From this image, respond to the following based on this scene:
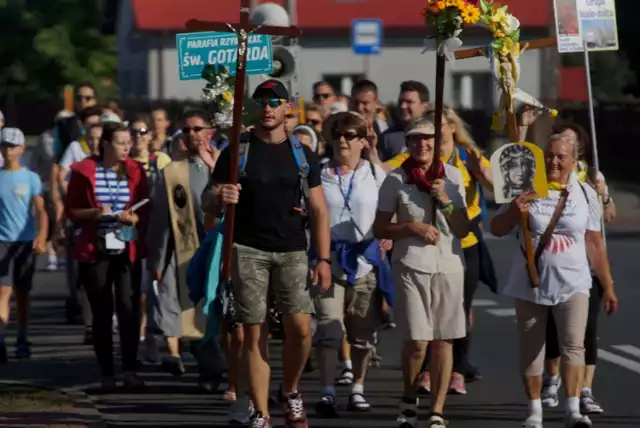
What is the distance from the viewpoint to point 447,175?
371 inches

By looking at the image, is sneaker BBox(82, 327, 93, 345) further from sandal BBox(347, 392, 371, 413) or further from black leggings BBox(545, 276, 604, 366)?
black leggings BBox(545, 276, 604, 366)

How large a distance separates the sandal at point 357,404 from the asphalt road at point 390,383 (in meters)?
0.08

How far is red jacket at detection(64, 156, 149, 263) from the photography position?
10.9 meters

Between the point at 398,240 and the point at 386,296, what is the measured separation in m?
1.20

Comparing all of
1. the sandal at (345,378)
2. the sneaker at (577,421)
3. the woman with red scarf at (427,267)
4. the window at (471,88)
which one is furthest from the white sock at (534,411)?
the window at (471,88)

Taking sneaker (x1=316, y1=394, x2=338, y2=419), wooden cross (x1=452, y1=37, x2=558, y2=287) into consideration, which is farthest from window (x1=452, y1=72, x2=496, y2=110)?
wooden cross (x1=452, y1=37, x2=558, y2=287)

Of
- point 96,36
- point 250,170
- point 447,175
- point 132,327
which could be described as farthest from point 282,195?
point 96,36

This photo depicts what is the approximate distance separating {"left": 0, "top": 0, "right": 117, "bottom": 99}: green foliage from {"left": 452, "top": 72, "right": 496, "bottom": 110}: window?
87.5ft

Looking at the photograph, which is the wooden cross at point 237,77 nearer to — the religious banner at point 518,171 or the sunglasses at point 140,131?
the religious banner at point 518,171

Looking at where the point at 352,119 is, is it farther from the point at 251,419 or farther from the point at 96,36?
the point at 96,36

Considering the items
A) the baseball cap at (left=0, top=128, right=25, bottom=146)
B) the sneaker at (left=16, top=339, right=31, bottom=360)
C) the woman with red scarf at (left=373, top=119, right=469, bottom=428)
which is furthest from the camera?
Answer: the sneaker at (left=16, top=339, right=31, bottom=360)

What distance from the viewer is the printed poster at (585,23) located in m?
13.4

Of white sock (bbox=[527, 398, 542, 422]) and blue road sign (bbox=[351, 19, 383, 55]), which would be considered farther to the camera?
blue road sign (bbox=[351, 19, 383, 55])

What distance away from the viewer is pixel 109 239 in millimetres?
10922
